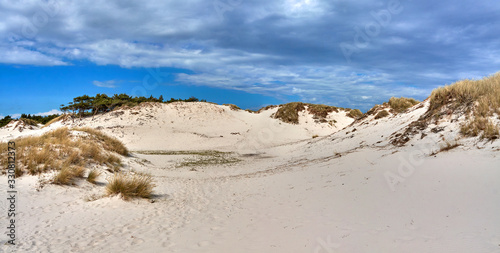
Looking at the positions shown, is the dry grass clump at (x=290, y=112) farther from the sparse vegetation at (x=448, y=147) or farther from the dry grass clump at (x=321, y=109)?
the sparse vegetation at (x=448, y=147)

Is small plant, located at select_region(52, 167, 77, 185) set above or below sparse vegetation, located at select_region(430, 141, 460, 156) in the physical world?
below

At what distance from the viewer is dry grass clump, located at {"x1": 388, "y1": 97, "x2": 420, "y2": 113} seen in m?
24.1

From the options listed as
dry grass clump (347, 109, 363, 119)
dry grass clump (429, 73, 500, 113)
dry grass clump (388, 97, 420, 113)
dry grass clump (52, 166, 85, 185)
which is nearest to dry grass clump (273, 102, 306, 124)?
dry grass clump (347, 109, 363, 119)

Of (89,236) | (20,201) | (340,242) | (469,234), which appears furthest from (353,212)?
(20,201)

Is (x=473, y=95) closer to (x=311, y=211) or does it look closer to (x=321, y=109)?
(x=311, y=211)

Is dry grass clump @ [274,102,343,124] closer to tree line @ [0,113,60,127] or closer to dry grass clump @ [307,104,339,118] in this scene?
dry grass clump @ [307,104,339,118]

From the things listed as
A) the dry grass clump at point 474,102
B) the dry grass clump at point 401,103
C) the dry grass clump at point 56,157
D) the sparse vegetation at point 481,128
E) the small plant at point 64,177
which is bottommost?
the small plant at point 64,177

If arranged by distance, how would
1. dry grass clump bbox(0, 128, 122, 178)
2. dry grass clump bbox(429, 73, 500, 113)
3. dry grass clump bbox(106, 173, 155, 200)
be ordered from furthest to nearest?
dry grass clump bbox(0, 128, 122, 178) < dry grass clump bbox(429, 73, 500, 113) < dry grass clump bbox(106, 173, 155, 200)

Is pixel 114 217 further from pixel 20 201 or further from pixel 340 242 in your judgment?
pixel 340 242

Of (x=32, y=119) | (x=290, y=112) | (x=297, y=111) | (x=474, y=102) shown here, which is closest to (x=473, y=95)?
(x=474, y=102)

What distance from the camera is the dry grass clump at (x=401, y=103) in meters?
24.1

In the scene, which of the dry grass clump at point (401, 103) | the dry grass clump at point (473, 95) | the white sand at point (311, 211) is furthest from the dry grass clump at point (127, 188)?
the dry grass clump at point (401, 103)

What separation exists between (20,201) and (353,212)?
909cm

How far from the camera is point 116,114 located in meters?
38.8
